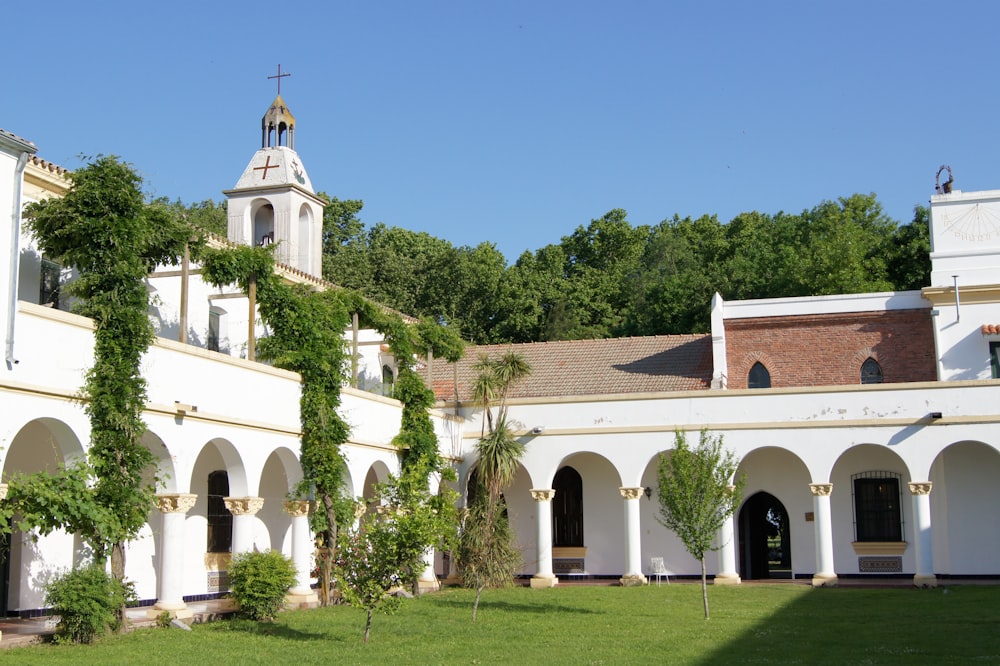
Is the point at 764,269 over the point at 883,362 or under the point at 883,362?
over

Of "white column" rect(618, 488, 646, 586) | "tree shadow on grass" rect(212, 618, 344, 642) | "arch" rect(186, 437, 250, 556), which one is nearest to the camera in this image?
"tree shadow on grass" rect(212, 618, 344, 642)

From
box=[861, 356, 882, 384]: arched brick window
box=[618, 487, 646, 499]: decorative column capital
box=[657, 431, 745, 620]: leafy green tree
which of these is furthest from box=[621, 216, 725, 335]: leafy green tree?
box=[657, 431, 745, 620]: leafy green tree

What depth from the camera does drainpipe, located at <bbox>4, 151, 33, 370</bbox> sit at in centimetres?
1608

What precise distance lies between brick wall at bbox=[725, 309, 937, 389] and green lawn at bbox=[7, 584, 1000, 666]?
27.3 feet

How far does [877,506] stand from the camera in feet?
101

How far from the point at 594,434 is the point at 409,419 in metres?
4.91

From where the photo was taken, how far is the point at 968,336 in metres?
31.3

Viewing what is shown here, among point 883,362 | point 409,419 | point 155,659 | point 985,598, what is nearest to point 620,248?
point 883,362

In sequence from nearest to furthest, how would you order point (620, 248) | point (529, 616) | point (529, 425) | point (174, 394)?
1. point (174, 394)
2. point (529, 616)
3. point (529, 425)
4. point (620, 248)

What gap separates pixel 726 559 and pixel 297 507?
11.2 meters

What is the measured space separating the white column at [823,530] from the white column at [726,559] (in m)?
1.97

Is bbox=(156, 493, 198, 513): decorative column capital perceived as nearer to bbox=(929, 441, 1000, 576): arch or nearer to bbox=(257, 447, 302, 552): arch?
bbox=(257, 447, 302, 552): arch

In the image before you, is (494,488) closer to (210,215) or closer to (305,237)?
(305,237)

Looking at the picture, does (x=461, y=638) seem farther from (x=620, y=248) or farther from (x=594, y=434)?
(x=620, y=248)
